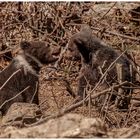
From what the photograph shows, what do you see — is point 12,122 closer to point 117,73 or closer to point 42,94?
point 117,73

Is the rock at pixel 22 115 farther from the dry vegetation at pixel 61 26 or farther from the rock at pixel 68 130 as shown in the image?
the dry vegetation at pixel 61 26

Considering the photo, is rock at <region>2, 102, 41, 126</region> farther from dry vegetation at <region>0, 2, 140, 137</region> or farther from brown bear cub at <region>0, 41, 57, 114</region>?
dry vegetation at <region>0, 2, 140, 137</region>

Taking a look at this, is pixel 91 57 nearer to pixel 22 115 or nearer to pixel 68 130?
pixel 22 115

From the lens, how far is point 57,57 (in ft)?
33.6

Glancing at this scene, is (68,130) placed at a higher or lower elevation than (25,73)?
higher

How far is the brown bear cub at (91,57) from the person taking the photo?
31.3ft

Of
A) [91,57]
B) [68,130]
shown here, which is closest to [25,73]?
[91,57]

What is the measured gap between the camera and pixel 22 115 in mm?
6102

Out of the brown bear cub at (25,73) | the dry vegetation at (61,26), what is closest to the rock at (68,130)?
the brown bear cub at (25,73)

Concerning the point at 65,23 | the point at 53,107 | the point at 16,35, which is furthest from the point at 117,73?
the point at 16,35

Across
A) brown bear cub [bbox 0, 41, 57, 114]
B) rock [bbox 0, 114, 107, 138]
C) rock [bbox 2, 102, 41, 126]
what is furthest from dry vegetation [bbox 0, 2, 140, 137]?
rock [bbox 0, 114, 107, 138]

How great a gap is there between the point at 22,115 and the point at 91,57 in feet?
13.2

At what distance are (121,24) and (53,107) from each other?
317 centimetres

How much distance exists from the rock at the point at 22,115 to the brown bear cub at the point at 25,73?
74.6 inches
